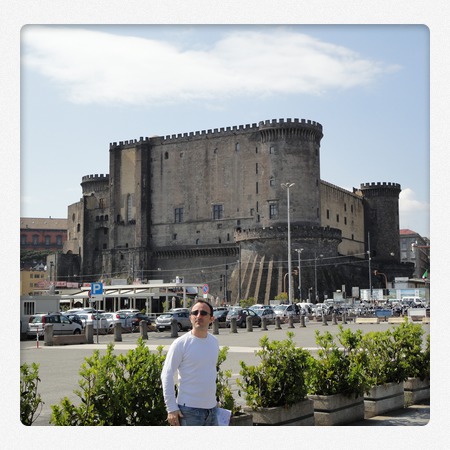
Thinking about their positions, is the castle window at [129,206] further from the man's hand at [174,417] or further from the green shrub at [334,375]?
the man's hand at [174,417]

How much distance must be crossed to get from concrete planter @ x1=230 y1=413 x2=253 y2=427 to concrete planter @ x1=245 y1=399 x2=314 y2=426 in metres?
0.24

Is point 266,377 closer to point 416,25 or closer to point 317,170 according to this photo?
point 416,25

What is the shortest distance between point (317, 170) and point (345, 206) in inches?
598

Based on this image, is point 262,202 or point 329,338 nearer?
point 329,338

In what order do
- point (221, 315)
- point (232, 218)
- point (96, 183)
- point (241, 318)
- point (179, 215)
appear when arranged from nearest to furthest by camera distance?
point (241, 318)
point (221, 315)
point (232, 218)
point (179, 215)
point (96, 183)

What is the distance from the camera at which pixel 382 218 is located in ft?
361

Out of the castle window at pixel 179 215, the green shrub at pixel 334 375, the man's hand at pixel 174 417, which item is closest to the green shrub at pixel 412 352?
the green shrub at pixel 334 375

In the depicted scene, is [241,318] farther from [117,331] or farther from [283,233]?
[283,233]

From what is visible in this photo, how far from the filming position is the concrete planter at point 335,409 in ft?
30.5

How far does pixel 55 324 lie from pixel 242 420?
2671cm

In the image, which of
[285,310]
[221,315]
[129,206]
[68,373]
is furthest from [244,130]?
[68,373]

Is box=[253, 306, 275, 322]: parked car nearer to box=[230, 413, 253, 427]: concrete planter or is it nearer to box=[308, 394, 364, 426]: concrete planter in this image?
box=[308, 394, 364, 426]: concrete planter

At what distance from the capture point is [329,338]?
32.1ft

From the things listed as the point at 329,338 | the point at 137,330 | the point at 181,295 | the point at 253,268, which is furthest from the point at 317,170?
the point at 329,338
